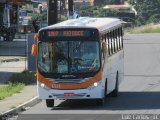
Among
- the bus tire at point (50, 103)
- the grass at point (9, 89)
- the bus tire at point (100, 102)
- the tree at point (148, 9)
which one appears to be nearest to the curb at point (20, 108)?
the bus tire at point (50, 103)

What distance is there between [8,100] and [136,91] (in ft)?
18.5

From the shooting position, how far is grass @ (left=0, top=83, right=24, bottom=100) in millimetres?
24853

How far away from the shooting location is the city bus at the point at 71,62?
2098 centimetres

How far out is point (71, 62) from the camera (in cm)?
2120

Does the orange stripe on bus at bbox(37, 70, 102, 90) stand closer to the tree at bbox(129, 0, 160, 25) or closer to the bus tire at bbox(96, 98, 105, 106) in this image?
the bus tire at bbox(96, 98, 105, 106)

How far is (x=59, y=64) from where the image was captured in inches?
839

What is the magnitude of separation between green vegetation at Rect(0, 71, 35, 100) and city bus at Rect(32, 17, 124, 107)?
2945 millimetres

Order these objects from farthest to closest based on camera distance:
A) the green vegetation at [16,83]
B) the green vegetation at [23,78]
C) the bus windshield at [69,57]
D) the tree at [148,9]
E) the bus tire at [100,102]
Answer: the tree at [148,9], the green vegetation at [23,78], the green vegetation at [16,83], the bus tire at [100,102], the bus windshield at [69,57]

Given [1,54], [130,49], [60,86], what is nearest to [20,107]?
[60,86]

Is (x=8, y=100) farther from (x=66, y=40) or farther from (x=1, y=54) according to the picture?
(x=1, y=54)

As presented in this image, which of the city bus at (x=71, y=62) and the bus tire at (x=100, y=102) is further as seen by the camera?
the bus tire at (x=100, y=102)

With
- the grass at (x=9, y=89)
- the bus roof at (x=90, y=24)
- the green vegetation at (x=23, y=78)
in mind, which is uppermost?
the bus roof at (x=90, y=24)

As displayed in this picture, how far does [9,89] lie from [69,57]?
235 inches

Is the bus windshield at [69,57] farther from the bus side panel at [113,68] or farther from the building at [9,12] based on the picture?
the building at [9,12]
